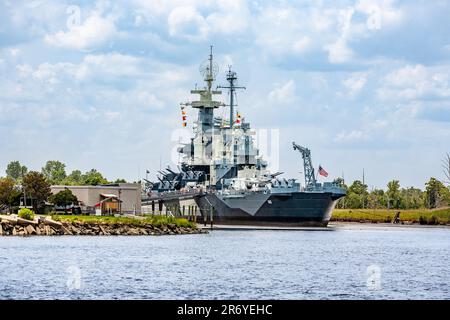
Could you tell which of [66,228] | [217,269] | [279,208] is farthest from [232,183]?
[217,269]

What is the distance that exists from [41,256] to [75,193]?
66.6 meters

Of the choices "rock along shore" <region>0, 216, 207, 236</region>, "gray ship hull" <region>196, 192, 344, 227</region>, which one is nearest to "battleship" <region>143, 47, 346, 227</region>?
"gray ship hull" <region>196, 192, 344, 227</region>

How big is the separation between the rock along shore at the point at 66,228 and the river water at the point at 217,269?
4.42 meters

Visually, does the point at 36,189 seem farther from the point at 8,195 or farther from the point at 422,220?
the point at 422,220

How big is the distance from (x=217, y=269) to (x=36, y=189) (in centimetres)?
7197

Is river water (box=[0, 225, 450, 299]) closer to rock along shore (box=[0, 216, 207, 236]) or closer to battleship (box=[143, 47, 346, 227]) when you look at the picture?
rock along shore (box=[0, 216, 207, 236])

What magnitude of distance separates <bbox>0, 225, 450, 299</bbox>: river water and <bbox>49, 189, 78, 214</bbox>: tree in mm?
31299

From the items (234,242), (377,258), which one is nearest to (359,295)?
(377,258)

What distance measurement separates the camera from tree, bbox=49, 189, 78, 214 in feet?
422

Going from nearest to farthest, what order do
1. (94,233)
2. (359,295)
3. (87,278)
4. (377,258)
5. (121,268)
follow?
(359,295) → (87,278) → (121,268) → (377,258) → (94,233)

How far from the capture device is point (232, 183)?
141000mm
